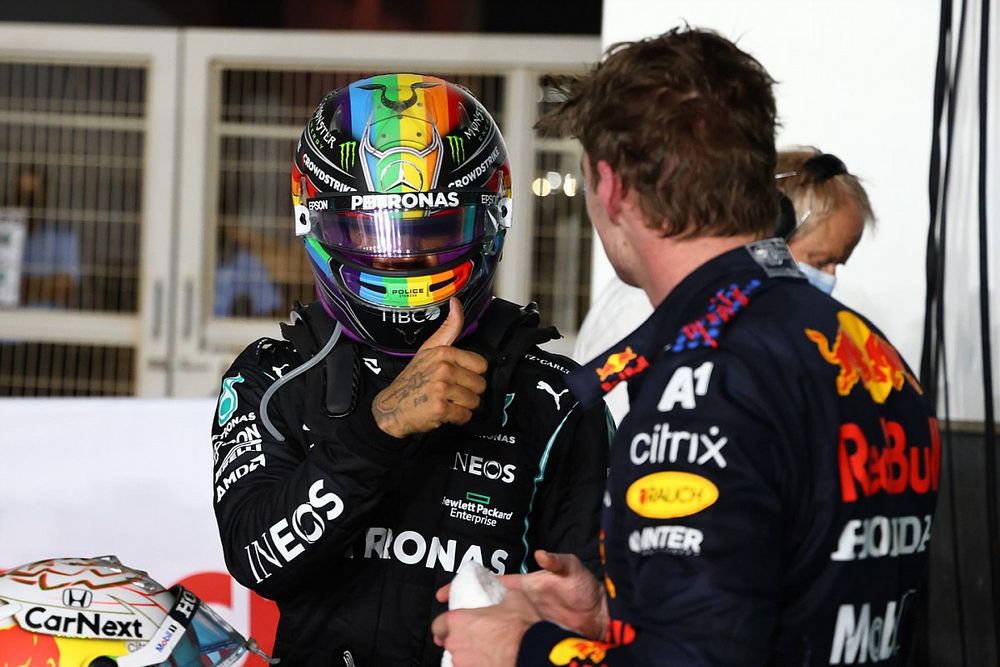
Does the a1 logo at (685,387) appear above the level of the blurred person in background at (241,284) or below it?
below

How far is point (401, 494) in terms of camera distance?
1669mm

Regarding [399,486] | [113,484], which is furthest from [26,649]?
[113,484]

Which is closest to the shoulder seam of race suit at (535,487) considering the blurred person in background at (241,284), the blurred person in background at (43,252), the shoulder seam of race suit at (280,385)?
the shoulder seam of race suit at (280,385)

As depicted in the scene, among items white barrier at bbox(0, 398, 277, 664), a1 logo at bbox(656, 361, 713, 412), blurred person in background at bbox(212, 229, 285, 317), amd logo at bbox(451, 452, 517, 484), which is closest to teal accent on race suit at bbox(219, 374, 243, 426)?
amd logo at bbox(451, 452, 517, 484)

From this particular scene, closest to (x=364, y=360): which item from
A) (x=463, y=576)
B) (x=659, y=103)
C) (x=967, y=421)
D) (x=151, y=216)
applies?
(x=463, y=576)

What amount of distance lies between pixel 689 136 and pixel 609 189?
0.35 feet

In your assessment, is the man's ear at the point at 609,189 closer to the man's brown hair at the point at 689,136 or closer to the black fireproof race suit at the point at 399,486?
the man's brown hair at the point at 689,136

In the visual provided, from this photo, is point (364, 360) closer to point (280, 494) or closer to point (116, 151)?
point (280, 494)

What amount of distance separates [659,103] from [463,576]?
1.78 ft

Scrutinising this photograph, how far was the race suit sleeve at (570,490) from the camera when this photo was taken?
170cm

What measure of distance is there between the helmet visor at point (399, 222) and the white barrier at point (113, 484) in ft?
6.12

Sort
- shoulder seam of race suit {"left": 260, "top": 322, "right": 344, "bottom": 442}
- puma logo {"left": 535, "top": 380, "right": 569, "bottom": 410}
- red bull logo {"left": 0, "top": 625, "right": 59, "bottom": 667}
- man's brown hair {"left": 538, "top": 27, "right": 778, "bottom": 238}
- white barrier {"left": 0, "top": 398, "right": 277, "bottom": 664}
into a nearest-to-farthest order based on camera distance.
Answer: man's brown hair {"left": 538, "top": 27, "right": 778, "bottom": 238}, red bull logo {"left": 0, "top": 625, "right": 59, "bottom": 667}, shoulder seam of race suit {"left": 260, "top": 322, "right": 344, "bottom": 442}, puma logo {"left": 535, "top": 380, "right": 569, "bottom": 410}, white barrier {"left": 0, "top": 398, "right": 277, "bottom": 664}

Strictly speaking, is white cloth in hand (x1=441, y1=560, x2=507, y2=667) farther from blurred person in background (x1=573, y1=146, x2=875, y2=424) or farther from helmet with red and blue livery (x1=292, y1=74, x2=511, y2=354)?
blurred person in background (x1=573, y1=146, x2=875, y2=424)

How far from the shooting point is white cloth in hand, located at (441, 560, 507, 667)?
119 cm
